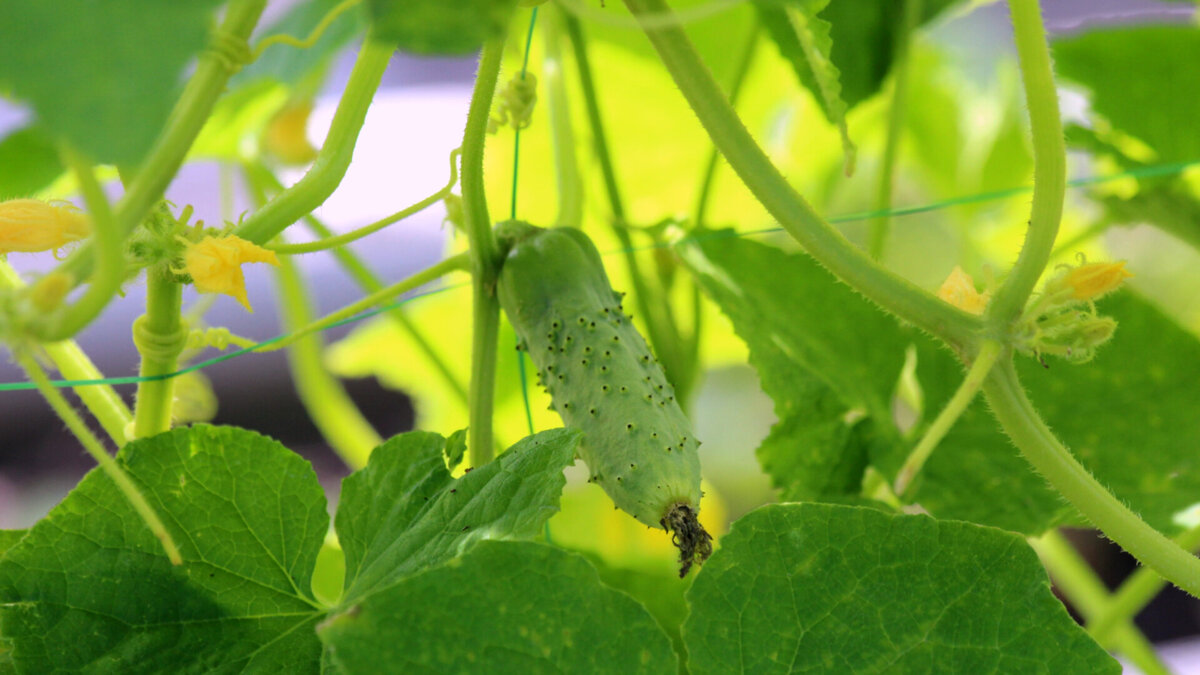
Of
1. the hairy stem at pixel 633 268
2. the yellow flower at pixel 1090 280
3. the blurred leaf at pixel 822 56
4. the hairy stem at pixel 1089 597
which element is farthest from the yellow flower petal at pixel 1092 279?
the hairy stem at pixel 1089 597

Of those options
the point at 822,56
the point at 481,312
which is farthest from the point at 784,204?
the point at 481,312

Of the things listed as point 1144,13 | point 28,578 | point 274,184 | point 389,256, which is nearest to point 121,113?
point 28,578

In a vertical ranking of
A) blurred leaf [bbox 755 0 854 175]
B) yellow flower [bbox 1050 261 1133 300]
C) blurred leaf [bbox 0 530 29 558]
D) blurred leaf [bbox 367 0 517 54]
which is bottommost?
blurred leaf [bbox 0 530 29 558]

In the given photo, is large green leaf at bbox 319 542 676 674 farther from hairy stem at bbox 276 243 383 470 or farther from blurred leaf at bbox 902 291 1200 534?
hairy stem at bbox 276 243 383 470

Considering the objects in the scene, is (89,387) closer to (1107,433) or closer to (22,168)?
(22,168)

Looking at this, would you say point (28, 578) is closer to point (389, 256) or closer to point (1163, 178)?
point (389, 256)

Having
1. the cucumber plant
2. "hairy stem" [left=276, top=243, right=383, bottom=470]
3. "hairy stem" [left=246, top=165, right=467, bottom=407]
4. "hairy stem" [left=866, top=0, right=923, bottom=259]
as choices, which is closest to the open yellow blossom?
the cucumber plant
